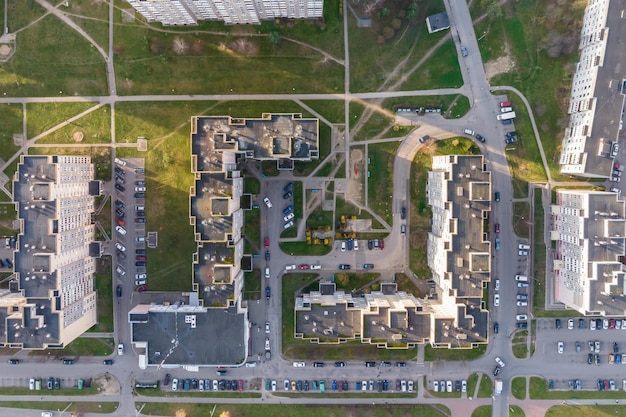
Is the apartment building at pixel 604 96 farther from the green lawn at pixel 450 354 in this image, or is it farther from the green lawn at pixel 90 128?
the green lawn at pixel 90 128

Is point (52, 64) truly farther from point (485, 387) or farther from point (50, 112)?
point (485, 387)

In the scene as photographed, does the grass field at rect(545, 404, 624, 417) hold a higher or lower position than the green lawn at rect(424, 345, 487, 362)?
lower

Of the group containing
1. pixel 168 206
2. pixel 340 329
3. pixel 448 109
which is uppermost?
pixel 448 109

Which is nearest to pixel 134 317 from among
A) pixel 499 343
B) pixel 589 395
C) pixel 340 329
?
pixel 340 329

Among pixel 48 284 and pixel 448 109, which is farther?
pixel 448 109

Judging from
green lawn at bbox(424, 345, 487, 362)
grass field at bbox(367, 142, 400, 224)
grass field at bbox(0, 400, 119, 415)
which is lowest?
grass field at bbox(0, 400, 119, 415)

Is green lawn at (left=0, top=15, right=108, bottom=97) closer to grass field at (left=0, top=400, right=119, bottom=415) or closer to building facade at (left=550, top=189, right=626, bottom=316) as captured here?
grass field at (left=0, top=400, right=119, bottom=415)

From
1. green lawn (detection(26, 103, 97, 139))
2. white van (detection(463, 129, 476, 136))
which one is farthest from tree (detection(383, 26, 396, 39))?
green lawn (detection(26, 103, 97, 139))

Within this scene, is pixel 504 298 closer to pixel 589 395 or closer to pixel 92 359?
pixel 589 395
